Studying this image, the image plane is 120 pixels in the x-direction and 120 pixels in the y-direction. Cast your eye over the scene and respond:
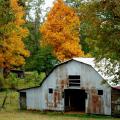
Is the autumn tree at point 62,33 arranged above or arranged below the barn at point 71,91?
above

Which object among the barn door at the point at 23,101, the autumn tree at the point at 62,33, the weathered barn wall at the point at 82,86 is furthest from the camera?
the autumn tree at the point at 62,33

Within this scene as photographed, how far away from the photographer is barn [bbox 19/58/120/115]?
4181cm

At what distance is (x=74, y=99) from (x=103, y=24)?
21360 mm

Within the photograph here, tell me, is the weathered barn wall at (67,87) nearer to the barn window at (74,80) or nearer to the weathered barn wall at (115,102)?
the barn window at (74,80)

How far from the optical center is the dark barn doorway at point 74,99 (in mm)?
45812

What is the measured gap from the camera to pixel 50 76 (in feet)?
146

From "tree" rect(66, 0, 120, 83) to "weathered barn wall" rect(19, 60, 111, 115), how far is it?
13741 millimetres

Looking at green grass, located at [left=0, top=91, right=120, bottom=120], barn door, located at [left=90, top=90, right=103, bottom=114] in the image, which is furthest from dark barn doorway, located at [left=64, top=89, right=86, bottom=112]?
barn door, located at [left=90, top=90, right=103, bottom=114]

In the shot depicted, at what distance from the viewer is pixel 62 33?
177 feet

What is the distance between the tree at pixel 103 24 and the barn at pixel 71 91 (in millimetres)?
→ 13109

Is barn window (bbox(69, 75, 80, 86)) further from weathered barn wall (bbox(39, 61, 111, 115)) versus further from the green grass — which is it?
the green grass

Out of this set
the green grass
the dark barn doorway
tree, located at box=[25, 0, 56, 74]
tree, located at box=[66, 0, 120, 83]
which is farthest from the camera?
tree, located at box=[25, 0, 56, 74]

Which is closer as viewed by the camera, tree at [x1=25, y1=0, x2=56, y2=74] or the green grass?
the green grass

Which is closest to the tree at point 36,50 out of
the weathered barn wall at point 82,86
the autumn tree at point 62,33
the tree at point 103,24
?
the autumn tree at point 62,33
